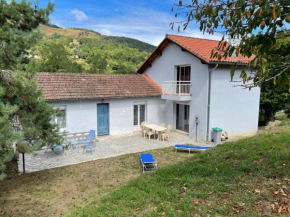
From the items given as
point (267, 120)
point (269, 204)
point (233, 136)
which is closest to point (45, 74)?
point (233, 136)

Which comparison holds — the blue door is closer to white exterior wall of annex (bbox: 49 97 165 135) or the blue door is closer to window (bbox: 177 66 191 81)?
white exterior wall of annex (bbox: 49 97 165 135)

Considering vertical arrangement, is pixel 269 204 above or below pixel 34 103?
below

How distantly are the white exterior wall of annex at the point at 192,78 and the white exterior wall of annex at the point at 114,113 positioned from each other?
1.05m

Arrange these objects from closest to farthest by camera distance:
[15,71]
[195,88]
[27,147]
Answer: [15,71], [27,147], [195,88]

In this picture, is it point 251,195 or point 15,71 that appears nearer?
point 251,195

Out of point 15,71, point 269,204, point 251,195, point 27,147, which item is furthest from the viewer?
point 27,147

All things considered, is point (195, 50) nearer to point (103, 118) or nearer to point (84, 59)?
point (103, 118)

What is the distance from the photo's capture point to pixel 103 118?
1630cm

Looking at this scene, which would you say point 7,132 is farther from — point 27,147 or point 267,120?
point 267,120

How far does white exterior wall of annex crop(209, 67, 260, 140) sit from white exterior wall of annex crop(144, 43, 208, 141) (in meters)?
0.57

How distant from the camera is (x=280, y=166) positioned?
655cm

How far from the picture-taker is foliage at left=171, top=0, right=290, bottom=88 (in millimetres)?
3333

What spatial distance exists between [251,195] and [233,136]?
1167cm

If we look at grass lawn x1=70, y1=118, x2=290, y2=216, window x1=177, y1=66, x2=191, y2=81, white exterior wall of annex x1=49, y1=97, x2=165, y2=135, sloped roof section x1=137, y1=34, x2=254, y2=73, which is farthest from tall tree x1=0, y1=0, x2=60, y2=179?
window x1=177, y1=66, x2=191, y2=81
